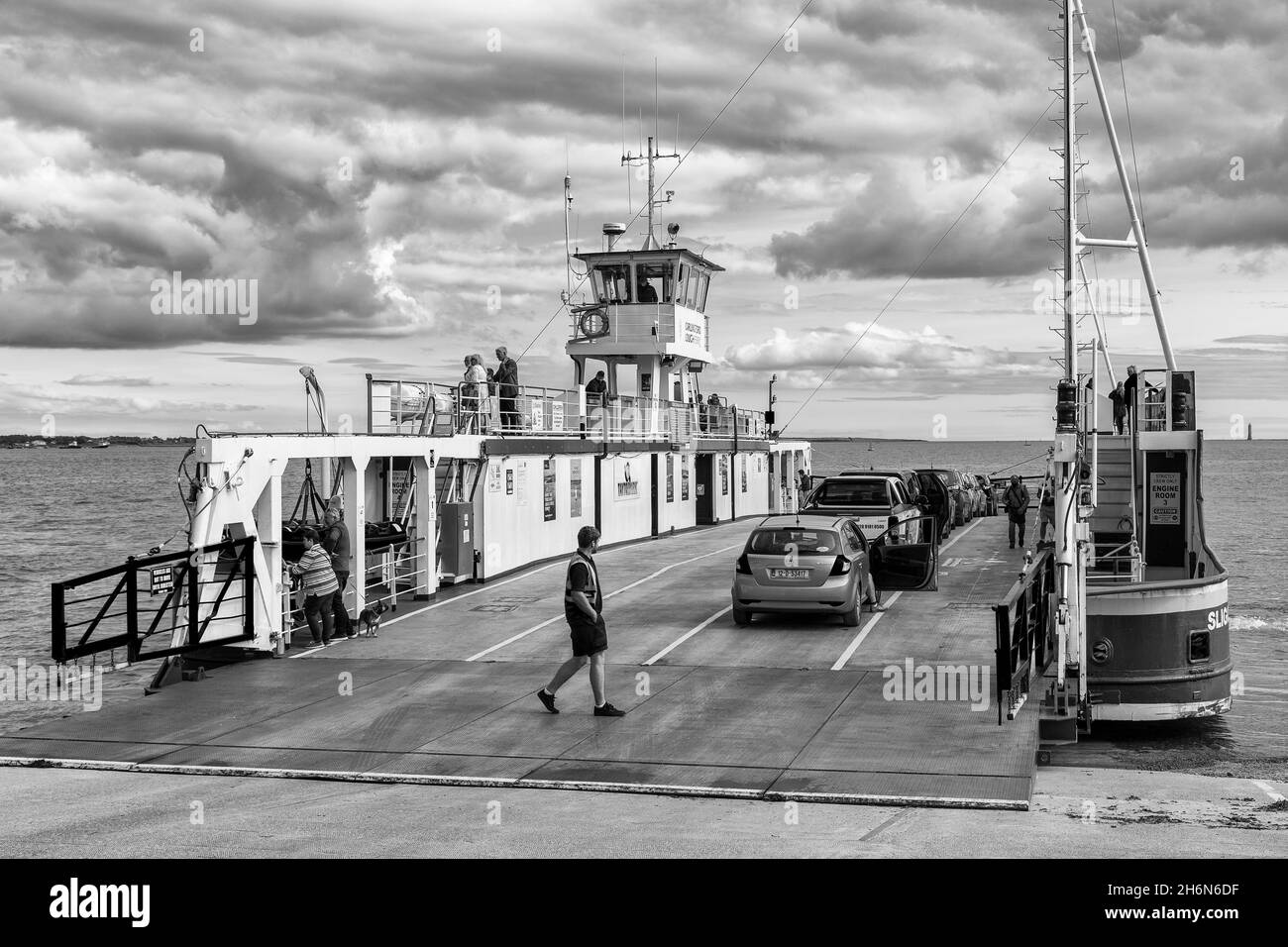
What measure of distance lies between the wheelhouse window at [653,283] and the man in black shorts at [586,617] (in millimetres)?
26977

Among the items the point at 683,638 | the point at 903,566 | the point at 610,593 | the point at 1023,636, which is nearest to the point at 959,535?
the point at 903,566

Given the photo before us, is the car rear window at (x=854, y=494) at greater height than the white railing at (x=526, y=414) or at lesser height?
lesser

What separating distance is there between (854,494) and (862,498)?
196mm

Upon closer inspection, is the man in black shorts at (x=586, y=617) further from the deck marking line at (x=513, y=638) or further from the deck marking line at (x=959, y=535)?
the deck marking line at (x=959, y=535)

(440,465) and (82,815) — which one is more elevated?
(440,465)

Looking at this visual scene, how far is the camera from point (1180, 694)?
1599 cm

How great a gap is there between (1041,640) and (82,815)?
1071 centimetres

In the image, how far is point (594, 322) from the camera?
39.2 meters

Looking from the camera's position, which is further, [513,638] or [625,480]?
[625,480]

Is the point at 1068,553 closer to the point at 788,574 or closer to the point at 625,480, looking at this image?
the point at 788,574

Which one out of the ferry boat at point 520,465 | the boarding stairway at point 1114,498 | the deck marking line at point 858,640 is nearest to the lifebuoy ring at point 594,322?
the ferry boat at point 520,465

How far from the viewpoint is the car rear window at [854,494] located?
78.9ft
